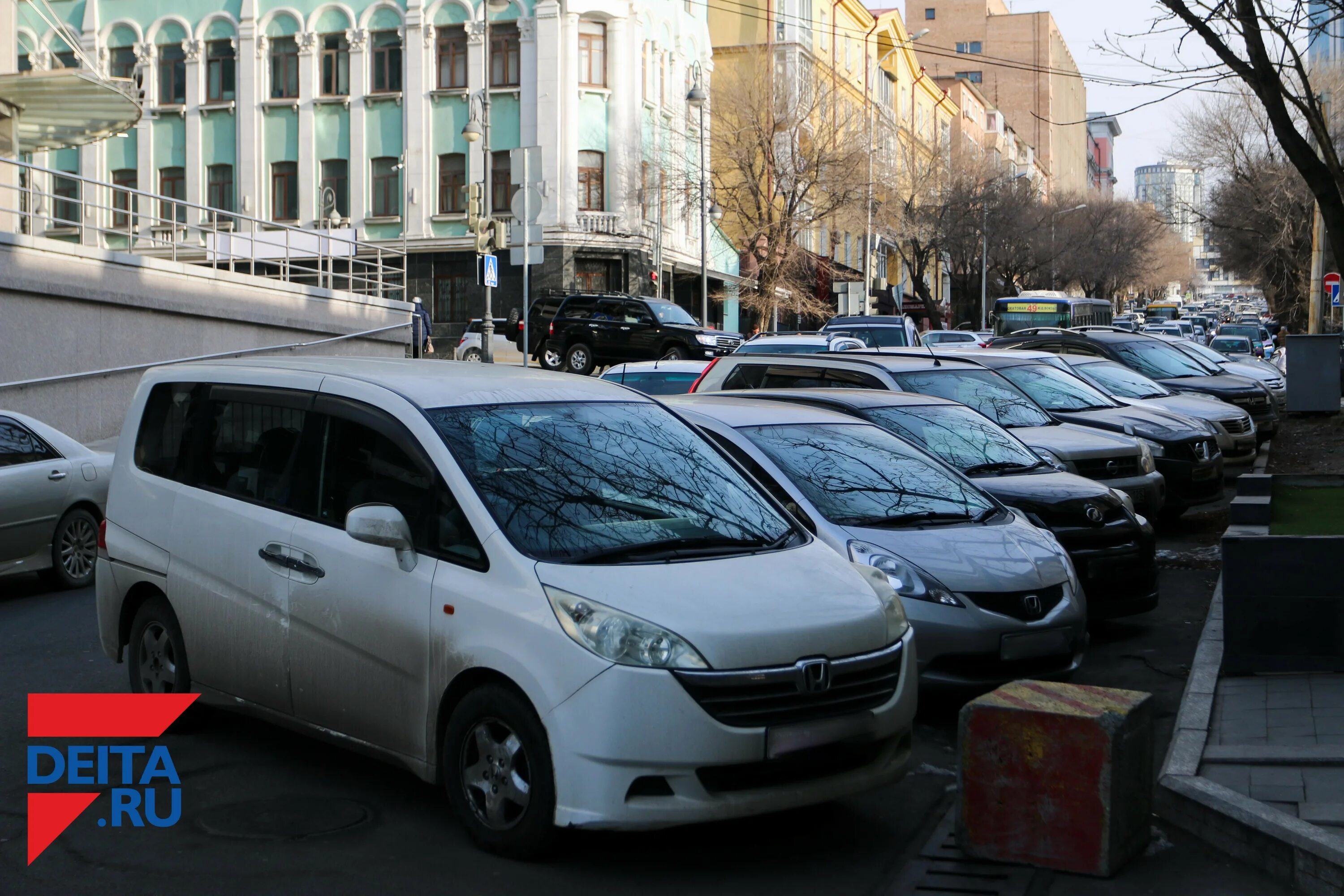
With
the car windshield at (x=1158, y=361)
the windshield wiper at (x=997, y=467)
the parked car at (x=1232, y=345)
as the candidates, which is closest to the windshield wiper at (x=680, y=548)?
the windshield wiper at (x=997, y=467)

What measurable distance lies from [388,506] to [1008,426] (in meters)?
7.97

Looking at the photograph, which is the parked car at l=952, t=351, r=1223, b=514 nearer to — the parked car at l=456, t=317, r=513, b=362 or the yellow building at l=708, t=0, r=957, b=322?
the parked car at l=456, t=317, r=513, b=362

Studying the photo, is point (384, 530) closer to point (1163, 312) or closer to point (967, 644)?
point (967, 644)

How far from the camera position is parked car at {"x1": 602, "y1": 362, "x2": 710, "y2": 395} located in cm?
1697

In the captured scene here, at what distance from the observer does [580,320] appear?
112 ft

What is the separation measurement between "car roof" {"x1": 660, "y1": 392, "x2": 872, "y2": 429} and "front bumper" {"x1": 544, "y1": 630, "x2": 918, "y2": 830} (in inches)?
133

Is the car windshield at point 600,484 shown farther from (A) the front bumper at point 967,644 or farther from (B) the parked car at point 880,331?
(B) the parked car at point 880,331

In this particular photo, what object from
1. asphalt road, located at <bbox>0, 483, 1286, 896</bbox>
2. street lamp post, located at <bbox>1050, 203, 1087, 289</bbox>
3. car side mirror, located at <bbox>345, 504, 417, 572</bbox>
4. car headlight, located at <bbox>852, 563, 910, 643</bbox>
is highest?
street lamp post, located at <bbox>1050, 203, 1087, 289</bbox>

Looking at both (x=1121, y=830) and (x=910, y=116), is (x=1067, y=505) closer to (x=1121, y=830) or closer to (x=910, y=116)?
(x=1121, y=830)

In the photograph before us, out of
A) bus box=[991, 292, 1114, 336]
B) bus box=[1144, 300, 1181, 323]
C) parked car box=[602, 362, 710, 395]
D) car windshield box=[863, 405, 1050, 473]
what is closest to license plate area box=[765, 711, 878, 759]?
car windshield box=[863, 405, 1050, 473]

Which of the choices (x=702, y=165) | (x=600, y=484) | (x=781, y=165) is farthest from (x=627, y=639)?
(x=781, y=165)

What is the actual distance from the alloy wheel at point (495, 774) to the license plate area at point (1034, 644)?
9.36ft

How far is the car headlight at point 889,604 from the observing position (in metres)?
5.30

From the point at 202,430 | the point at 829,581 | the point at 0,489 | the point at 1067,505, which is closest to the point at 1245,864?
the point at 829,581
